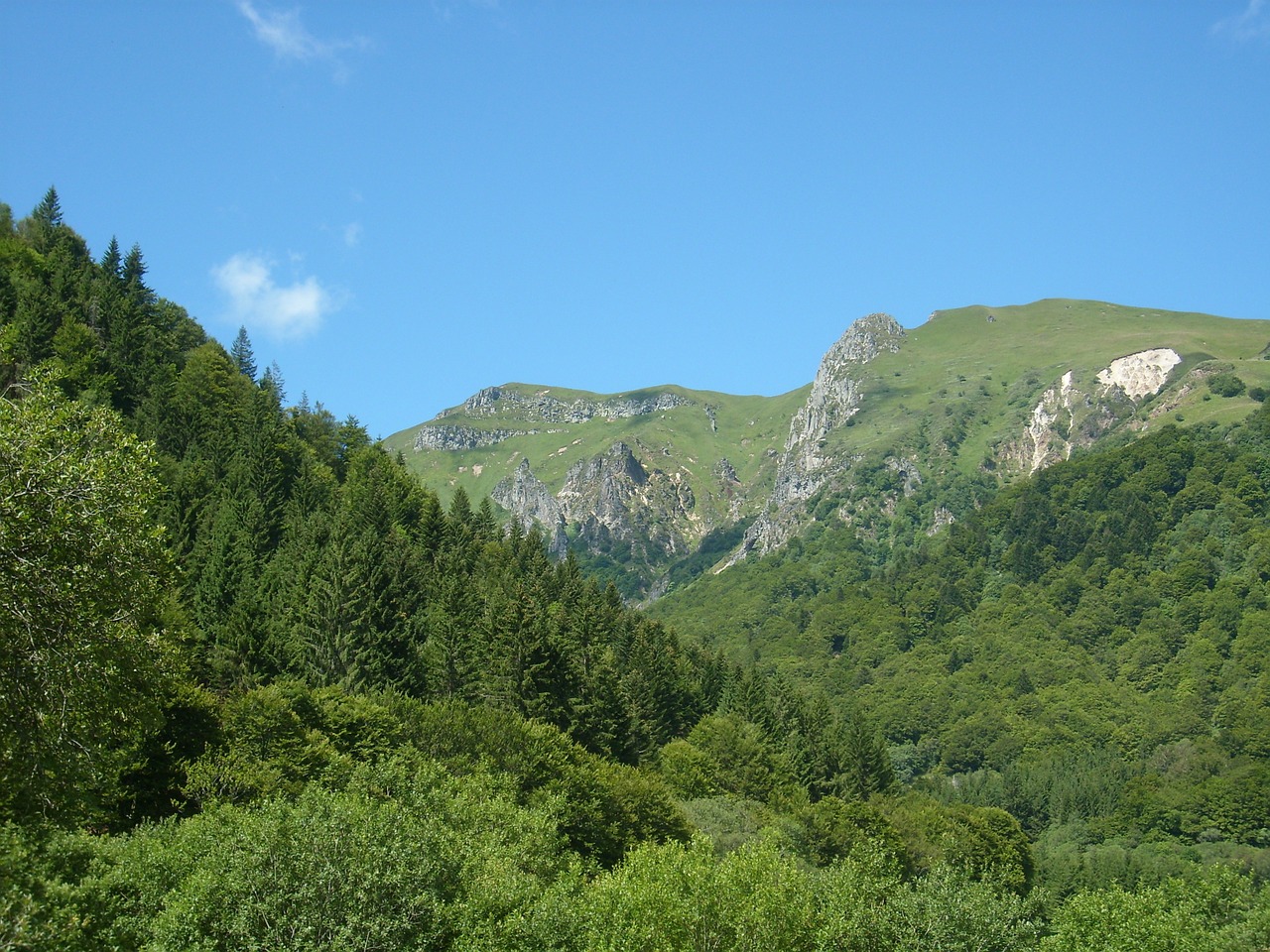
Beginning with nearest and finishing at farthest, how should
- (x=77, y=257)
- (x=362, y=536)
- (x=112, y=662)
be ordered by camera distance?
(x=112, y=662) < (x=362, y=536) < (x=77, y=257)

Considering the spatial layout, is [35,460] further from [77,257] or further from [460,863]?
[77,257]

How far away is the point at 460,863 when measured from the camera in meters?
43.4

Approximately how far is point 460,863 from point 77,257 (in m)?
120

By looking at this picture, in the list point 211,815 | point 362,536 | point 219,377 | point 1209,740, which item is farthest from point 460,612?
point 1209,740

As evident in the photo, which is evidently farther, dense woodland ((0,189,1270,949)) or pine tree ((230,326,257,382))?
pine tree ((230,326,257,382))

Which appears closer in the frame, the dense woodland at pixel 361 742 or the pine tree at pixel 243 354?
the dense woodland at pixel 361 742

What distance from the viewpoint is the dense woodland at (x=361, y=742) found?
1022 inches

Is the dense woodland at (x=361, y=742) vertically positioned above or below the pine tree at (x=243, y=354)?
below

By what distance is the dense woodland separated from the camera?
2595cm

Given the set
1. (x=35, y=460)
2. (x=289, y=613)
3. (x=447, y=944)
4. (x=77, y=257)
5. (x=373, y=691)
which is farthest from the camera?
(x=77, y=257)

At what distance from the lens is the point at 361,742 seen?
200ft

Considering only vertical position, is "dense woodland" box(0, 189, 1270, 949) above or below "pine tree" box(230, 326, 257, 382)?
below

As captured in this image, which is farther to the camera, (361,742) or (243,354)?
(243,354)

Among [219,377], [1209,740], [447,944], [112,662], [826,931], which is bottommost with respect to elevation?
[1209,740]
